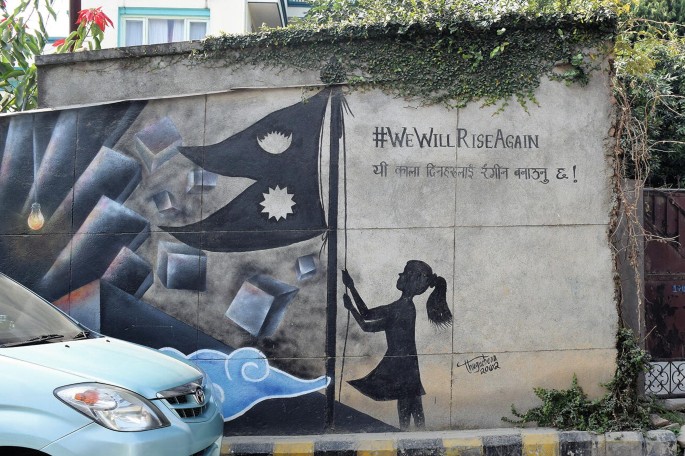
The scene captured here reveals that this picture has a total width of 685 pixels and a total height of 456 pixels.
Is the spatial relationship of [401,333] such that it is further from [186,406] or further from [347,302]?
[186,406]

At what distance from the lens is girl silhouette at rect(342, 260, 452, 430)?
619cm

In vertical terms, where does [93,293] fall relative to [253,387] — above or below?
above

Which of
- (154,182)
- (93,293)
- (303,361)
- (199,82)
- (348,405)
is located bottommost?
(348,405)

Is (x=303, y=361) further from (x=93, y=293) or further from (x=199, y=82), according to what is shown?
(x=199, y=82)

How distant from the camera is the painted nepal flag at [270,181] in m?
6.28

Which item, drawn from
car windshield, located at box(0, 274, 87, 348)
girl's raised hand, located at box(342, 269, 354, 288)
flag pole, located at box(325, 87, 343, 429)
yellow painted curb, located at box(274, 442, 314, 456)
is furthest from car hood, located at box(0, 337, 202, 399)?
girl's raised hand, located at box(342, 269, 354, 288)

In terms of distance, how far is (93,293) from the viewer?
20.9 ft

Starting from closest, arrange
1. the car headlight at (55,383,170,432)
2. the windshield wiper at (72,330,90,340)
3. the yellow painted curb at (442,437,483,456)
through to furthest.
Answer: the car headlight at (55,383,170,432)
the windshield wiper at (72,330,90,340)
the yellow painted curb at (442,437,483,456)

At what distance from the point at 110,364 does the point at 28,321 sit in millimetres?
903

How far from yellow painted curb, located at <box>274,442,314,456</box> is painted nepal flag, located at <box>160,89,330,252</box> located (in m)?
1.75

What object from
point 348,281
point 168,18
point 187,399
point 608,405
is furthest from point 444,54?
point 168,18

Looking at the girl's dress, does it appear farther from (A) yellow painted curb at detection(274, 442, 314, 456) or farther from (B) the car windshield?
(B) the car windshield

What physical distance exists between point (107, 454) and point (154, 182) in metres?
3.31

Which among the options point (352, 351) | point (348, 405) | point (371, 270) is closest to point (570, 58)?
point (371, 270)
